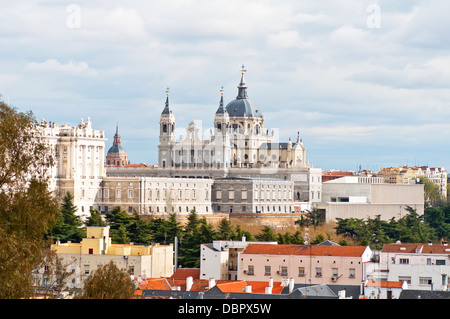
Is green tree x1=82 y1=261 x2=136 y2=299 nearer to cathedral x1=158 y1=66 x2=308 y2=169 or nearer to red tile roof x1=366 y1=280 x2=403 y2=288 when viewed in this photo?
red tile roof x1=366 y1=280 x2=403 y2=288

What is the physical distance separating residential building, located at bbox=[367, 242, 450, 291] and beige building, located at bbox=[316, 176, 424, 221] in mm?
63762

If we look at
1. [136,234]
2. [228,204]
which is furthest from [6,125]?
[228,204]

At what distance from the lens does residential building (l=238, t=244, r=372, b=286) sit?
5053 cm

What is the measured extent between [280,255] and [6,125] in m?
30.0

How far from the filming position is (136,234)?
2923 inches

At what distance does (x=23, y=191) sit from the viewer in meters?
24.1

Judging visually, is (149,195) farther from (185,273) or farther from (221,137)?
(185,273)

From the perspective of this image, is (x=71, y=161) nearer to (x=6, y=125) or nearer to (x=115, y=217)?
(x=115, y=217)

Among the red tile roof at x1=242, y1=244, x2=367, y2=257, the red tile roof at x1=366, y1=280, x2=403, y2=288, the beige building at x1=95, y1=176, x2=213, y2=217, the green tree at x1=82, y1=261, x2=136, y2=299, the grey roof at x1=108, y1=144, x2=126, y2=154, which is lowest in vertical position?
the red tile roof at x1=366, y1=280, x2=403, y2=288

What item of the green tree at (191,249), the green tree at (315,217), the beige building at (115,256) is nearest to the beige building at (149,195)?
the green tree at (315,217)

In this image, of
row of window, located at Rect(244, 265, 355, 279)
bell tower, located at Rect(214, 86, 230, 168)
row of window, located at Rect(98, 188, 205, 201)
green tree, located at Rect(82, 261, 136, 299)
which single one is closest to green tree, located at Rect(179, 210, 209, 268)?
row of window, located at Rect(244, 265, 355, 279)

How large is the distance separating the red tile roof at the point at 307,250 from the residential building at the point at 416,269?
4.67 feet

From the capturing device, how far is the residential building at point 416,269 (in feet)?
157

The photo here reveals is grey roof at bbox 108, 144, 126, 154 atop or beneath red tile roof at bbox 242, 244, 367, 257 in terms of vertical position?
atop
